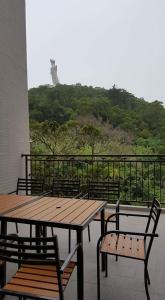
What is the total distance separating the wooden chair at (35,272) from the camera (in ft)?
5.01

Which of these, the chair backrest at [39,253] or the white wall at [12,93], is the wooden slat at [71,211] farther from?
the white wall at [12,93]

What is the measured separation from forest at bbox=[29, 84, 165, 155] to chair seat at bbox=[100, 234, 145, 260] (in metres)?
6.56

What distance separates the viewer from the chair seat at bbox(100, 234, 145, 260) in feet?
7.23

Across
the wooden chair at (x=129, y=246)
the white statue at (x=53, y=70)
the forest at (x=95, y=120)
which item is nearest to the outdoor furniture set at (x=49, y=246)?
the wooden chair at (x=129, y=246)

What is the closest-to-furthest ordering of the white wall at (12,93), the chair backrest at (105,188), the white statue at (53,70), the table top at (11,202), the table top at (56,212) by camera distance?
the table top at (56,212)
the table top at (11,202)
the chair backrest at (105,188)
the white wall at (12,93)
the white statue at (53,70)

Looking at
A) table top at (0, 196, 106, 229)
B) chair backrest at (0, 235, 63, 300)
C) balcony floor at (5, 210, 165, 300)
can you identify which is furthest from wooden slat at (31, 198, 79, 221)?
balcony floor at (5, 210, 165, 300)

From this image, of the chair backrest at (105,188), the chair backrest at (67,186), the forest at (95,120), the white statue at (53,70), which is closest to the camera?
the chair backrest at (105,188)

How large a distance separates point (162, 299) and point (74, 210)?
965mm

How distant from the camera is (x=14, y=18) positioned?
5.51 metres

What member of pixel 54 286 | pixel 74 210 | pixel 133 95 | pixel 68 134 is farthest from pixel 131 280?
pixel 133 95

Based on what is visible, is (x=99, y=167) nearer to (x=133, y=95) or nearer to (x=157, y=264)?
(x=157, y=264)

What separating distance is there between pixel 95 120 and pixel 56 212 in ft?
29.9

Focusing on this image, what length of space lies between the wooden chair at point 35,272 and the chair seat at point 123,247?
53 cm

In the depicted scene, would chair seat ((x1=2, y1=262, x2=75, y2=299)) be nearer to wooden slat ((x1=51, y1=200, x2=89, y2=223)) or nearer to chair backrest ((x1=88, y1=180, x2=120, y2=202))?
wooden slat ((x1=51, y1=200, x2=89, y2=223))
